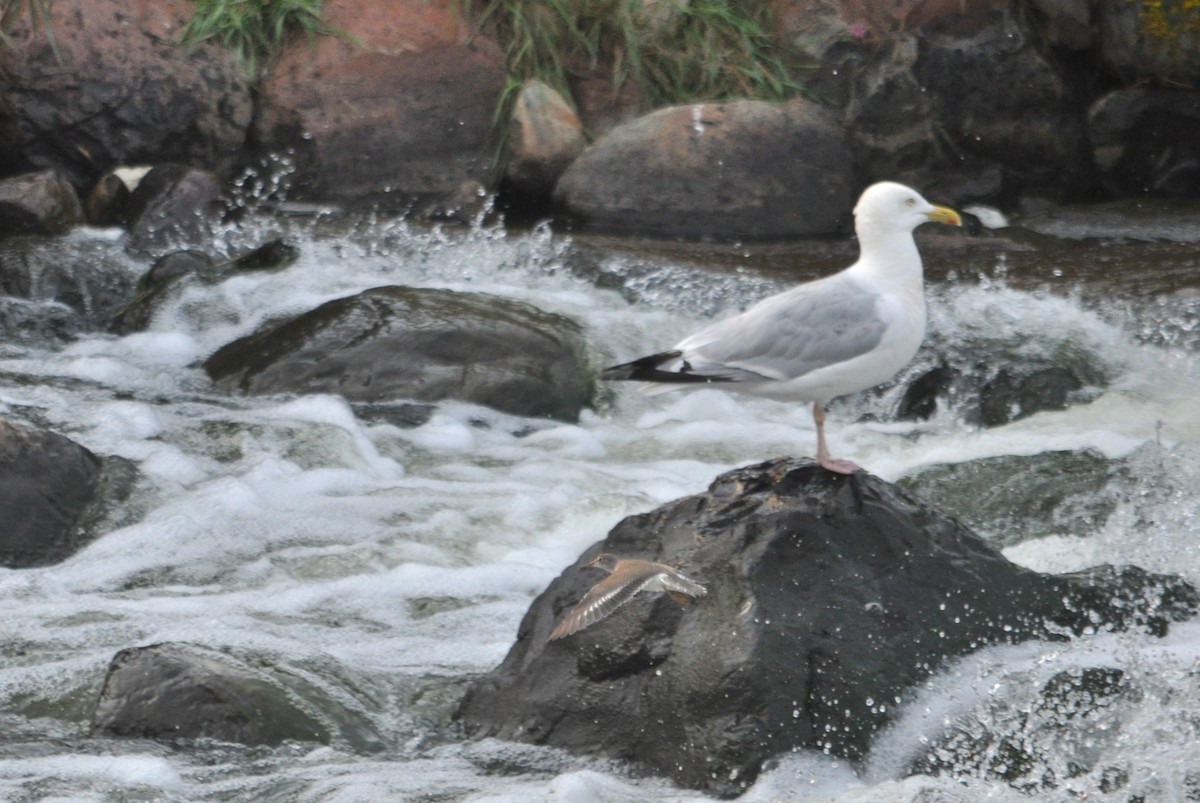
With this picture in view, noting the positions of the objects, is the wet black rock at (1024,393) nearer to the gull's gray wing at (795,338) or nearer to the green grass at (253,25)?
the gull's gray wing at (795,338)

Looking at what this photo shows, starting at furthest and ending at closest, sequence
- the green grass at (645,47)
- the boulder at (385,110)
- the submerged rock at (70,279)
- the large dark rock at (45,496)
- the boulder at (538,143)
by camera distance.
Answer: the green grass at (645,47), the boulder at (385,110), the boulder at (538,143), the submerged rock at (70,279), the large dark rock at (45,496)

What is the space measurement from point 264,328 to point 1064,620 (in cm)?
457

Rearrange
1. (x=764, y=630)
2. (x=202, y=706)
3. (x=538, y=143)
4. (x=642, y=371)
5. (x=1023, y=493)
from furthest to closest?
(x=538, y=143) < (x=1023, y=493) < (x=642, y=371) < (x=202, y=706) < (x=764, y=630)

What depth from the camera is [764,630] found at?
392 centimetres

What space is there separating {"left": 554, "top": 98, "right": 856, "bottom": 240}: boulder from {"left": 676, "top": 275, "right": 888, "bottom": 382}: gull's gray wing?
478 cm

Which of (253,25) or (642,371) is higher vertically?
(253,25)

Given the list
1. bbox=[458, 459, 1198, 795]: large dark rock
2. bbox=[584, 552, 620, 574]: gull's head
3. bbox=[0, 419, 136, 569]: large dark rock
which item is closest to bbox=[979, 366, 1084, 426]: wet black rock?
bbox=[458, 459, 1198, 795]: large dark rock

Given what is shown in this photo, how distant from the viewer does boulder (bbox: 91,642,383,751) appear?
412cm

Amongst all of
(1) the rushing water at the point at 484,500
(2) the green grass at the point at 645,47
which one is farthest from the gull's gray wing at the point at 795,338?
(2) the green grass at the point at 645,47

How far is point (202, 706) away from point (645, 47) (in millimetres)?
7300

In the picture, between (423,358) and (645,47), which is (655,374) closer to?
(423,358)

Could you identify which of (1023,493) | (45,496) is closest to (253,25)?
(45,496)

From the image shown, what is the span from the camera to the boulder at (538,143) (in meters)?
10.0

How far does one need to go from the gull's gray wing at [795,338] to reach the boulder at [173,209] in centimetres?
517
